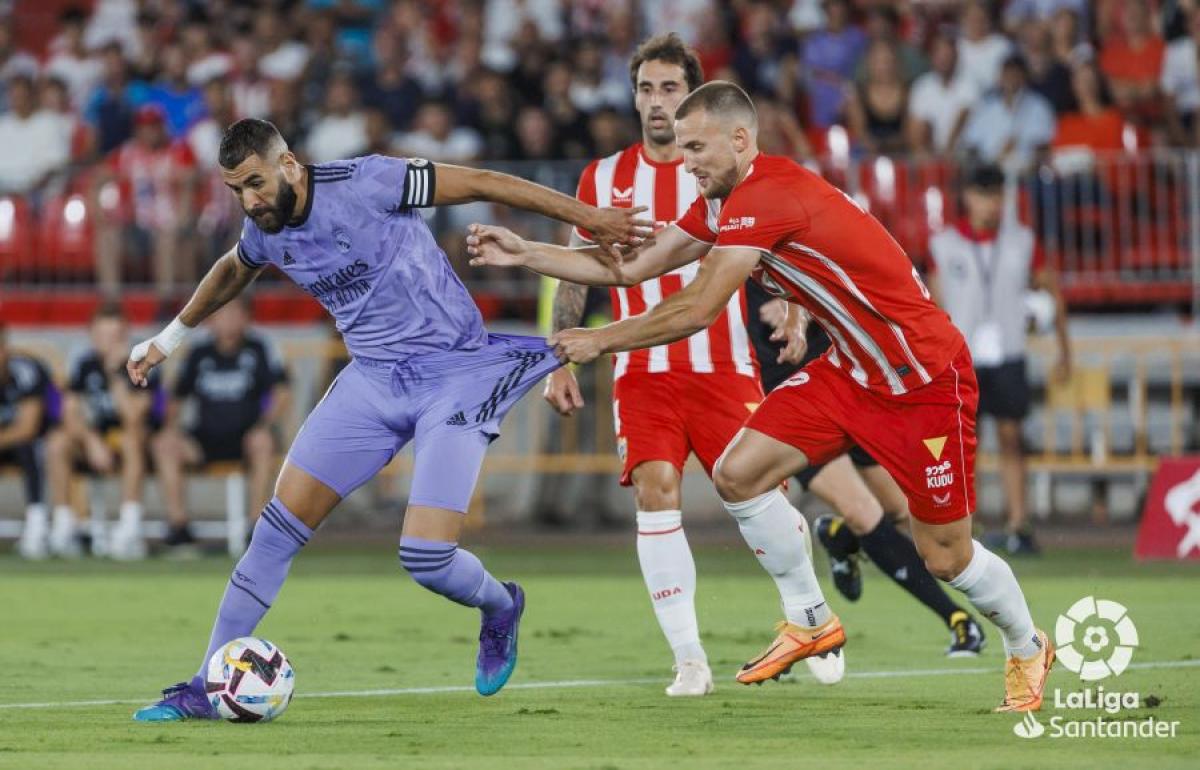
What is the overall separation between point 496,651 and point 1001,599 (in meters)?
2.12

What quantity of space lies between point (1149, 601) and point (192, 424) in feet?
28.9

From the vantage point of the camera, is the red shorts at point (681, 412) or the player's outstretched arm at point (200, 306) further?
the red shorts at point (681, 412)

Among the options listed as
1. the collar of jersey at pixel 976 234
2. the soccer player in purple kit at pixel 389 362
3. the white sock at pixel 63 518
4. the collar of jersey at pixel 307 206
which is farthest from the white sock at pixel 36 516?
the collar of jersey at pixel 307 206

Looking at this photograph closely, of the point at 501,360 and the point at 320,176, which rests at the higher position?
the point at 320,176

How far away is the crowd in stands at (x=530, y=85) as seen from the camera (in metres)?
18.6

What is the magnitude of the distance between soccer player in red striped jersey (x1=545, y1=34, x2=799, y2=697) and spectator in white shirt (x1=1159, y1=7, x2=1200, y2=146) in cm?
1014

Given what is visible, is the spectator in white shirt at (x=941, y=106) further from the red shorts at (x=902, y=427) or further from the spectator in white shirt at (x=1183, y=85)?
the red shorts at (x=902, y=427)

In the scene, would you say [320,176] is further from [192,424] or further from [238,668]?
[192,424]

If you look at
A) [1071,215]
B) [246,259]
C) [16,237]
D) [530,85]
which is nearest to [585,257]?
[246,259]

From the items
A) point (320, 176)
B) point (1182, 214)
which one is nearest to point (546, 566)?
point (1182, 214)

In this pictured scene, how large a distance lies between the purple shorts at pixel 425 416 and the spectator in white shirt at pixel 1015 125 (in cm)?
1081

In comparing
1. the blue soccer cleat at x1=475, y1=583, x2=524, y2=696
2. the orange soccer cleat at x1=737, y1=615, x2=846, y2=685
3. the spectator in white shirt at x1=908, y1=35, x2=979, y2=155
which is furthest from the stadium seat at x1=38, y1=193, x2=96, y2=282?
the orange soccer cleat at x1=737, y1=615, x2=846, y2=685

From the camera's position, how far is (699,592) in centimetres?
1377

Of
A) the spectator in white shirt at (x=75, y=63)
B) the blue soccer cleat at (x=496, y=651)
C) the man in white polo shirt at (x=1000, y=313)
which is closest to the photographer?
the blue soccer cleat at (x=496, y=651)
